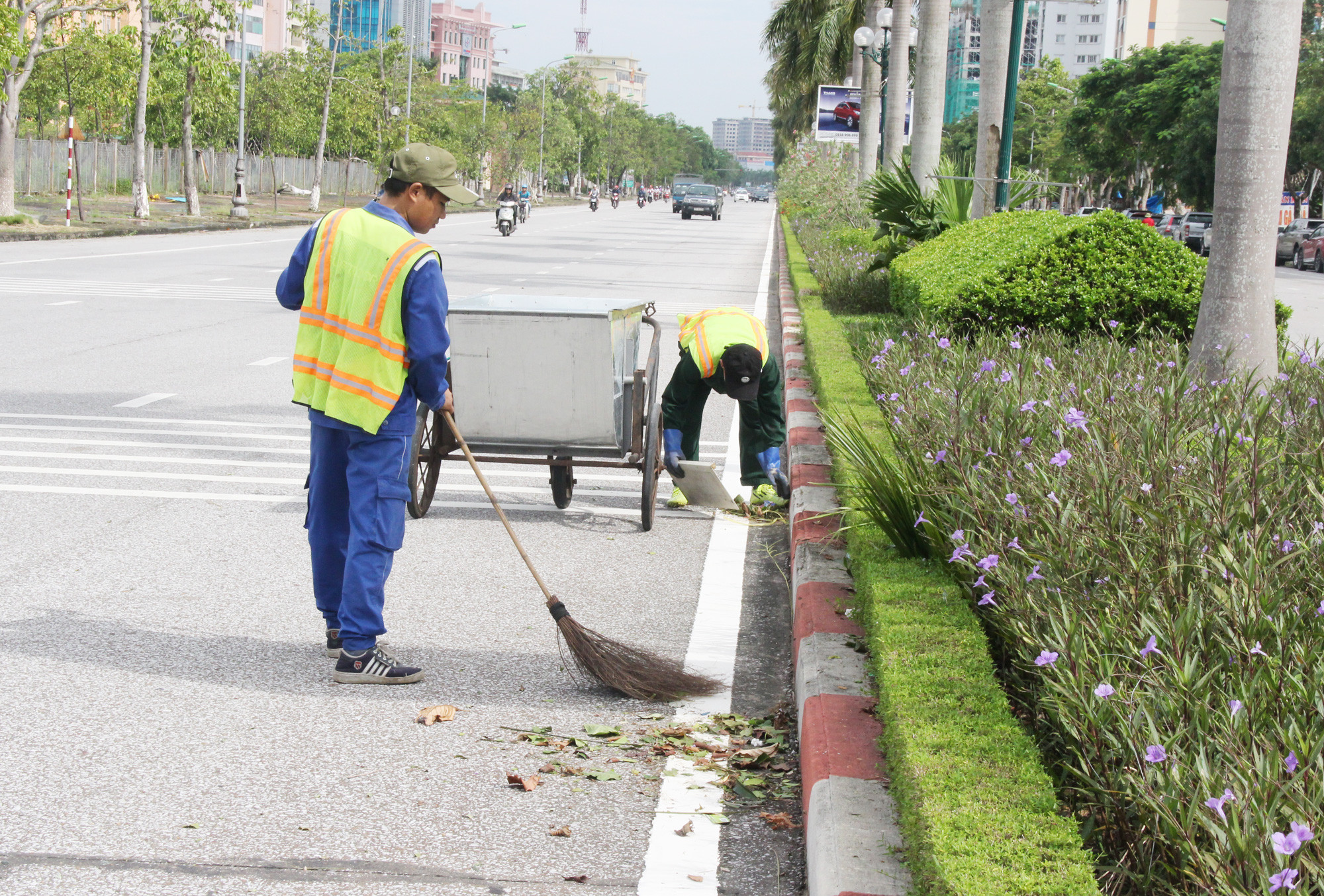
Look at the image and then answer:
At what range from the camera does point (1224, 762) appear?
9.46ft

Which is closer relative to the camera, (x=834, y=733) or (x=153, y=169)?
(x=834, y=733)

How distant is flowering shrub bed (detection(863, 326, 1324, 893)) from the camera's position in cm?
273

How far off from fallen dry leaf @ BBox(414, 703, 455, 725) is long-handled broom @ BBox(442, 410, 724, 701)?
0.47 meters

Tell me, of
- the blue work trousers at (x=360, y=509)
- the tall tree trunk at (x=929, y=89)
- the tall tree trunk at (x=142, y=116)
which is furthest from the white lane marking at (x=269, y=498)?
the tall tree trunk at (x=142, y=116)

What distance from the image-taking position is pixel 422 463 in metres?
7.73

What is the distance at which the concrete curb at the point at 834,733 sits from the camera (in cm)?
321

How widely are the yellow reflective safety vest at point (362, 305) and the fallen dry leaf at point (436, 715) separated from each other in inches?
35.7

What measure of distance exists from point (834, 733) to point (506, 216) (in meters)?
38.6

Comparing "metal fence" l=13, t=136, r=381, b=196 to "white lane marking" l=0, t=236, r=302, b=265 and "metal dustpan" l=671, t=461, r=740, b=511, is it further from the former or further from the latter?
"metal dustpan" l=671, t=461, r=740, b=511

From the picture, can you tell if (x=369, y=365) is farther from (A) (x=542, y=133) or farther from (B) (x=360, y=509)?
(A) (x=542, y=133)

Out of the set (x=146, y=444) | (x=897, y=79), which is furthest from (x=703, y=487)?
(x=897, y=79)

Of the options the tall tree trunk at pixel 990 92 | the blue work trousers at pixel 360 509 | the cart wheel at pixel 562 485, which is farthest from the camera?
the tall tree trunk at pixel 990 92

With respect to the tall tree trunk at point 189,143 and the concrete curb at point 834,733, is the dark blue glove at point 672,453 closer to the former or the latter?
the concrete curb at point 834,733

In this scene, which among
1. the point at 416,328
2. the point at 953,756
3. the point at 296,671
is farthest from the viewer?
the point at 296,671
